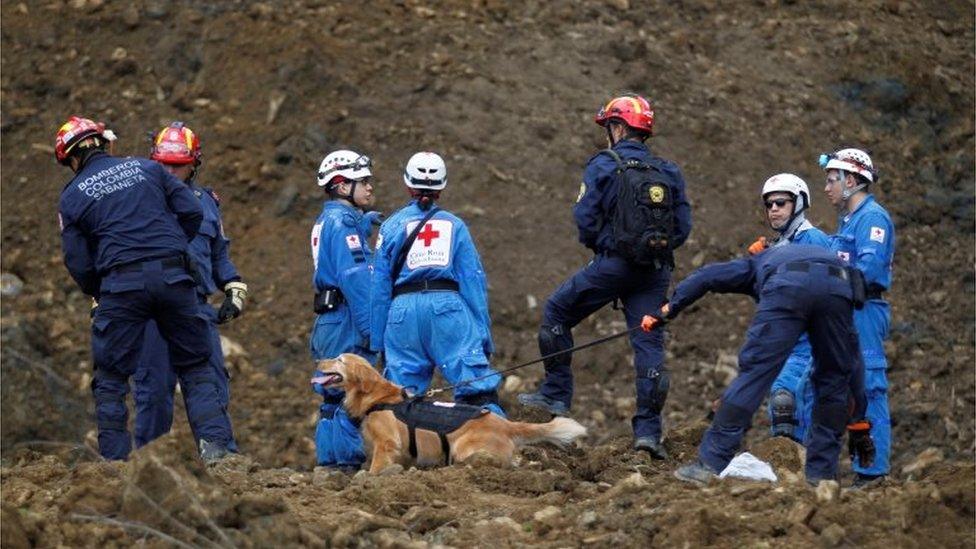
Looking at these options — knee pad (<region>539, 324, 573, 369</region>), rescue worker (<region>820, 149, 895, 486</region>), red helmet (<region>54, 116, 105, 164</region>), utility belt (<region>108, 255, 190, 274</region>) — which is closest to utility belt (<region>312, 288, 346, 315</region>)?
knee pad (<region>539, 324, 573, 369</region>)

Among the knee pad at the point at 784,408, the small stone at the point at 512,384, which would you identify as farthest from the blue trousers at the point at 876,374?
the small stone at the point at 512,384

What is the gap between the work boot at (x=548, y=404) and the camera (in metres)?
13.9

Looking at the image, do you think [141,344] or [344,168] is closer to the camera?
[141,344]

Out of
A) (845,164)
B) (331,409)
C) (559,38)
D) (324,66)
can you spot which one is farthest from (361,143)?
(845,164)

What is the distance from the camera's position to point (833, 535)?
9484mm

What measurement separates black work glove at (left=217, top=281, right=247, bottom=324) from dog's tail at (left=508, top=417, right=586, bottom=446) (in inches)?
96.4

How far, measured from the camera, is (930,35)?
2467 centimetres

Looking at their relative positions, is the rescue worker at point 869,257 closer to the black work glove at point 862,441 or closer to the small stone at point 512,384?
the black work glove at point 862,441

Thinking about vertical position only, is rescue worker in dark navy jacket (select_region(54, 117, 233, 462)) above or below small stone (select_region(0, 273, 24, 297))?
above

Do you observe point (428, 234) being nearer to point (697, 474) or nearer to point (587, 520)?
A: point (697, 474)

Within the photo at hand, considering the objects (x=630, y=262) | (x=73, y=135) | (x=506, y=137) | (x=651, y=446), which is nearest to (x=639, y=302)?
(x=630, y=262)

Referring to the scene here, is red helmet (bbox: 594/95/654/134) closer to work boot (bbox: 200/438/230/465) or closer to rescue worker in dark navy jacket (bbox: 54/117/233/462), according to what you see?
rescue worker in dark navy jacket (bbox: 54/117/233/462)

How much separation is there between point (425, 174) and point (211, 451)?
2340 millimetres

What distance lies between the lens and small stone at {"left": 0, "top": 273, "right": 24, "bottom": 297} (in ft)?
67.4
